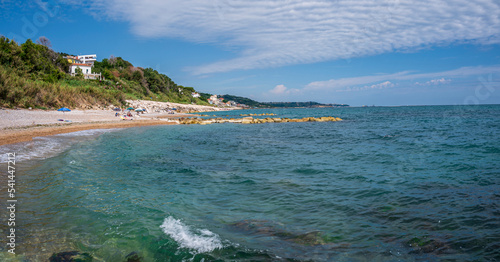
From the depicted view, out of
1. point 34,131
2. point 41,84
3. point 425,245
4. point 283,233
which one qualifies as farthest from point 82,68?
point 425,245

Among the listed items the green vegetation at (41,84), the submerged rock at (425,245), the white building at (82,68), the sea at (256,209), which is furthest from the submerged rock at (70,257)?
the white building at (82,68)

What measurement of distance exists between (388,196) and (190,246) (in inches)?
236

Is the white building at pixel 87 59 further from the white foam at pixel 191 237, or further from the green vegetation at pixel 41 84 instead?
the white foam at pixel 191 237

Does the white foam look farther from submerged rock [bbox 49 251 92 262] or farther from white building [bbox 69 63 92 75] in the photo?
white building [bbox 69 63 92 75]

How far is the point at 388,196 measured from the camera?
7988 mm

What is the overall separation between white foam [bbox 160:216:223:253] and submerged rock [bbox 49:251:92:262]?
4.86 feet

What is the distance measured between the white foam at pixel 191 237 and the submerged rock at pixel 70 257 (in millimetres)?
1483

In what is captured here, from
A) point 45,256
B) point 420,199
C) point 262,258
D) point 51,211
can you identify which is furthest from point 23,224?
point 420,199

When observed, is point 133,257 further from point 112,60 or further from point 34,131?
point 112,60

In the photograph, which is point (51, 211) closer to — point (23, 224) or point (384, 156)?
point (23, 224)

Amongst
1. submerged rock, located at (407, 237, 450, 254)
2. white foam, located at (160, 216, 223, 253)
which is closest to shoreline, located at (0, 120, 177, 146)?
white foam, located at (160, 216, 223, 253)

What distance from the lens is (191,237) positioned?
5461 mm

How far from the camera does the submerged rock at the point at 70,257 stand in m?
4.44

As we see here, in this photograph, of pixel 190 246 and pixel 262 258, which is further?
pixel 190 246
